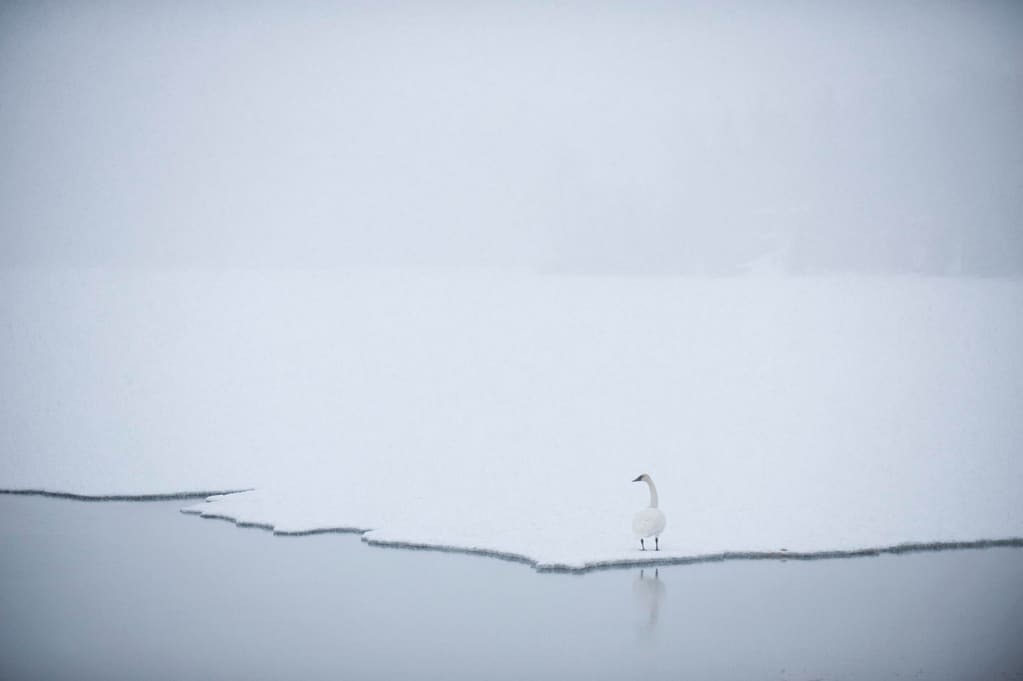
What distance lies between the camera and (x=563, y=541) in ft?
63.2

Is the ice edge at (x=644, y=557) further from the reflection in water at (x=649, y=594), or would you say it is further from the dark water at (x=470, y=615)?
the reflection in water at (x=649, y=594)

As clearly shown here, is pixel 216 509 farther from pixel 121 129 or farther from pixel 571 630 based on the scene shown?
pixel 121 129

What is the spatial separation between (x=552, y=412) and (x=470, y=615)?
22.4 metres

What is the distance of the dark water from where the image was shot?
13.6 m

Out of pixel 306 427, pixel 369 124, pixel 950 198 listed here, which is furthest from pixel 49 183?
pixel 306 427

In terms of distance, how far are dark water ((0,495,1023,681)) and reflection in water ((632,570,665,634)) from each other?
0.04 m

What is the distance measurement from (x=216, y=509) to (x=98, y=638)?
7.74 meters

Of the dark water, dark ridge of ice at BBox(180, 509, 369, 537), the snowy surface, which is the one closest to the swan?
the snowy surface

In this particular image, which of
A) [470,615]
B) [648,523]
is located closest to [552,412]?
[648,523]

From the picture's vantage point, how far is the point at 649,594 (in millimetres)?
16312

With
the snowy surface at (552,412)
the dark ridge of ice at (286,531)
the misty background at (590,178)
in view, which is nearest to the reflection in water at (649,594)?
the snowy surface at (552,412)

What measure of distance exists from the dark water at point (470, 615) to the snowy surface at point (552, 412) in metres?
1.28

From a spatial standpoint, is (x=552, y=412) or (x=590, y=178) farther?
(x=590, y=178)

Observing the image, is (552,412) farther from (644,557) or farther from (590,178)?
(590,178)
